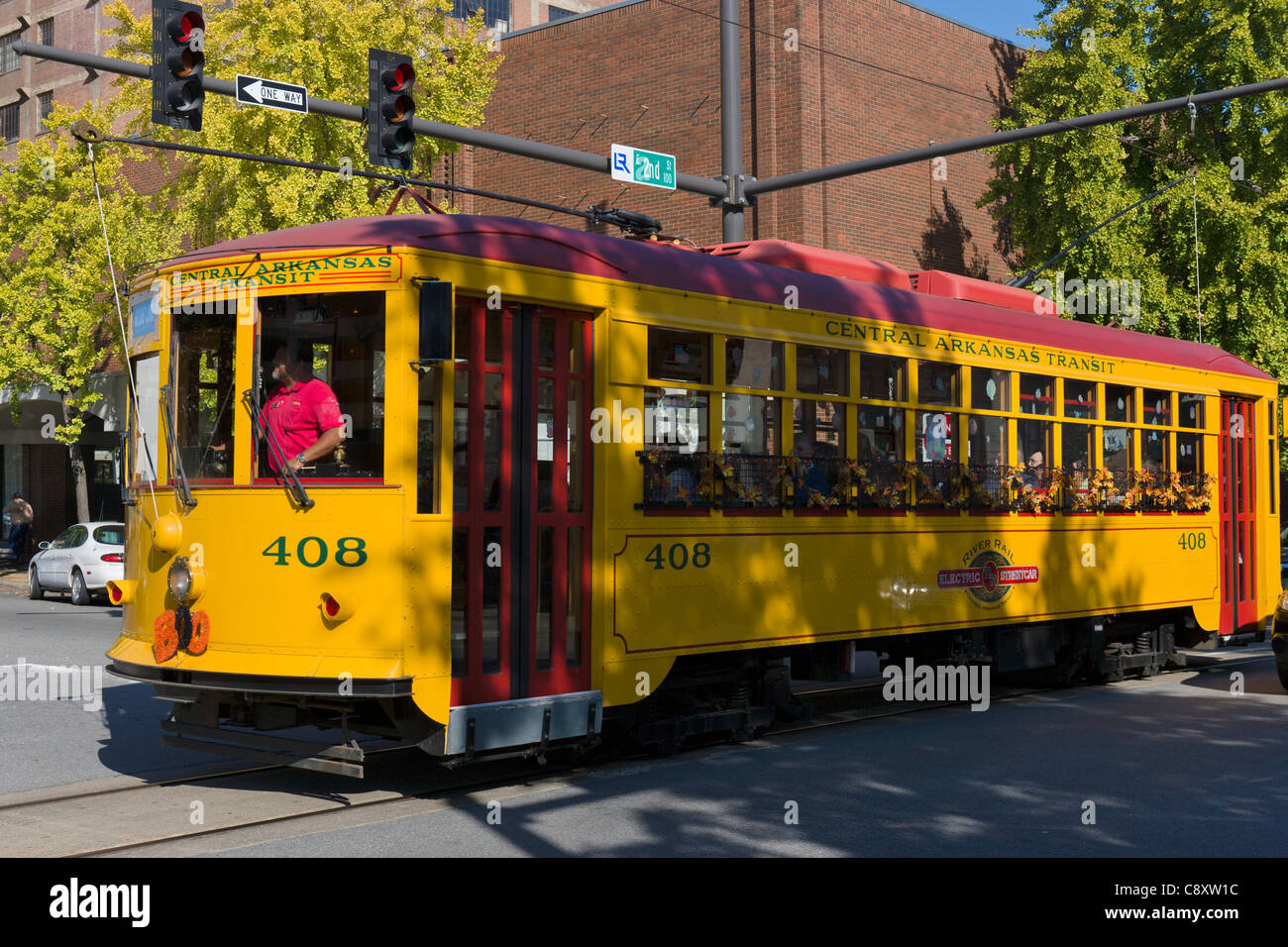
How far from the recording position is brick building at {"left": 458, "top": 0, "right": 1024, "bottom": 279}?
25375 millimetres

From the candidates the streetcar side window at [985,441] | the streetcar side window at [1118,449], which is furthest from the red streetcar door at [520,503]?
the streetcar side window at [1118,449]

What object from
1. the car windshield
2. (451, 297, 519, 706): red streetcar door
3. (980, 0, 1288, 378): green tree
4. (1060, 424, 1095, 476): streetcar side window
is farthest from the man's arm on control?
(980, 0, 1288, 378): green tree

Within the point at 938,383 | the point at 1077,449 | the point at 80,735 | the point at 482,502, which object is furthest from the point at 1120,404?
the point at 80,735

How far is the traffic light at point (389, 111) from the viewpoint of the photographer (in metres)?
12.5

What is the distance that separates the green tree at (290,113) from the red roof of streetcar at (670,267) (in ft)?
42.9

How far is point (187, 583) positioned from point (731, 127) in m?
9.15

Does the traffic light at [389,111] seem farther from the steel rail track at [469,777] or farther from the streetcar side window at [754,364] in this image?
the steel rail track at [469,777]

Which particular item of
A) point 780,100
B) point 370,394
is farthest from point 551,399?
point 780,100

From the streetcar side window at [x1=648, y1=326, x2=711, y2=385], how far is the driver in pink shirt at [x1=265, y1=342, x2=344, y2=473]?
2.15m

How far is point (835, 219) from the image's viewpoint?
25.4 metres

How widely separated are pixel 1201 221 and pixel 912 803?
19658mm

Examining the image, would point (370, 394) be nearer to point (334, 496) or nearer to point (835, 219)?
point (334, 496)

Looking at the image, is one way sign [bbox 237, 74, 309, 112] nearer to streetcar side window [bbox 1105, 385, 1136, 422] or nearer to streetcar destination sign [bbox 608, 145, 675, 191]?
streetcar destination sign [bbox 608, 145, 675, 191]

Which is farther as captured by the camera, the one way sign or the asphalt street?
the one way sign
